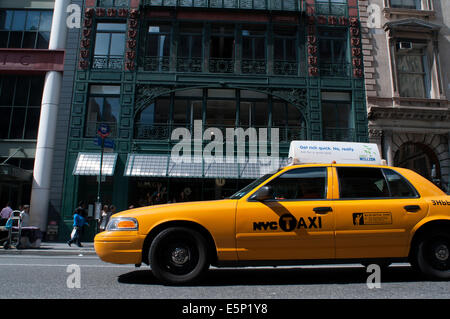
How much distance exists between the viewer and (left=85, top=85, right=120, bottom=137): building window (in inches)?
667

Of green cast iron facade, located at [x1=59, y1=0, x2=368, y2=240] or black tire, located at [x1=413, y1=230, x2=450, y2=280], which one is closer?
black tire, located at [x1=413, y1=230, x2=450, y2=280]

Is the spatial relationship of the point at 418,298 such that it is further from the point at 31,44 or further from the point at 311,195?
the point at 31,44

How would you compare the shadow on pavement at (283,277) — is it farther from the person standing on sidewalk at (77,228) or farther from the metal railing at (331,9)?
the metal railing at (331,9)

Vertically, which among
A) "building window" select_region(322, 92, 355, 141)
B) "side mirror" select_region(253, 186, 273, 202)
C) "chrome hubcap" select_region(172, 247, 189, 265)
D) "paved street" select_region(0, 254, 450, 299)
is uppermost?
"building window" select_region(322, 92, 355, 141)

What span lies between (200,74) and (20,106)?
9628mm

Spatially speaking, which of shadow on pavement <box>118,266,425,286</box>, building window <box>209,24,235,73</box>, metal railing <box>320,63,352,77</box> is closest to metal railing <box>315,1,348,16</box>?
metal railing <box>320,63,352,77</box>

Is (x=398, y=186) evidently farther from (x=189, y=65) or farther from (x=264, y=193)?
(x=189, y=65)

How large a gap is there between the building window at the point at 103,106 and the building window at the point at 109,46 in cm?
121

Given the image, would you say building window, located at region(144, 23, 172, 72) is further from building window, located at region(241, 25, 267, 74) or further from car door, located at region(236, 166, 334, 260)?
car door, located at region(236, 166, 334, 260)

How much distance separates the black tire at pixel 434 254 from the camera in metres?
4.51

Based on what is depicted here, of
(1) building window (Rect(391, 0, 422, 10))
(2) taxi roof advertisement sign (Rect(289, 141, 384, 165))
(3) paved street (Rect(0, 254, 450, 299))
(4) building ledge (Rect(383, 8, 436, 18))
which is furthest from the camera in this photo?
(1) building window (Rect(391, 0, 422, 10))

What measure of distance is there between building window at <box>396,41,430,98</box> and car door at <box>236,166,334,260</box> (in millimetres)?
16275

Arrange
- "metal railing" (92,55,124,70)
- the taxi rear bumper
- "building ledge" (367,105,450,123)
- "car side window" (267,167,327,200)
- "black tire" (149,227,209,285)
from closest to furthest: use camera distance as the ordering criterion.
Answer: "black tire" (149,227,209,285) < the taxi rear bumper < "car side window" (267,167,327,200) < "building ledge" (367,105,450,123) < "metal railing" (92,55,124,70)
